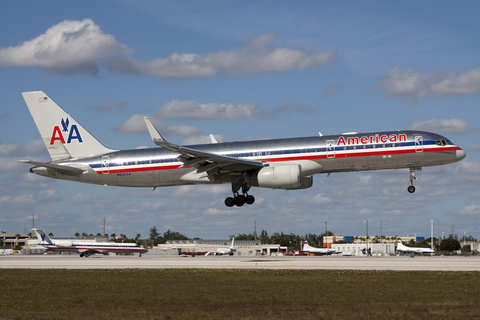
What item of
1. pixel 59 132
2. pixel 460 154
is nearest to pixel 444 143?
pixel 460 154

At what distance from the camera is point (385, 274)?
35.3 m

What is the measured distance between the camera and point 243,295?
1014 inches

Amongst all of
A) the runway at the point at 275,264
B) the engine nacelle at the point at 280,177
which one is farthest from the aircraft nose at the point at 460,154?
the engine nacelle at the point at 280,177

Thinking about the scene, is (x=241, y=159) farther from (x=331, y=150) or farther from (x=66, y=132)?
(x=66, y=132)

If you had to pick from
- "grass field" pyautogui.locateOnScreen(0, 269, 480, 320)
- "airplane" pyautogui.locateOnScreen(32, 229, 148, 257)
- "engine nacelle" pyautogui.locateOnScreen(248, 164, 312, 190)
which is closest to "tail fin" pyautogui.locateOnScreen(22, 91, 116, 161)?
"engine nacelle" pyautogui.locateOnScreen(248, 164, 312, 190)

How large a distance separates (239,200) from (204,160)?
575 centimetres

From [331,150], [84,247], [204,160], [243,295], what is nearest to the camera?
[243,295]

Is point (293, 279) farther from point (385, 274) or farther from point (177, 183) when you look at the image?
point (177, 183)

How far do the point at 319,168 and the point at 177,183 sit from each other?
12465 mm

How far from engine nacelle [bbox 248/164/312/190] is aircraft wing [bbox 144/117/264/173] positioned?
2.62ft

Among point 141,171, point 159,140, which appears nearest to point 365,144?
point 159,140

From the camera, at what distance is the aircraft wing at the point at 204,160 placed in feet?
138

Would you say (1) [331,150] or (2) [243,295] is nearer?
Result: (2) [243,295]

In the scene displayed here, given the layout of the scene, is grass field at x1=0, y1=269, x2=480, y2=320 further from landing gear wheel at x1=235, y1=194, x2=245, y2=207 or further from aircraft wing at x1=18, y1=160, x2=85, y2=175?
aircraft wing at x1=18, y1=160, x2=85, y2=175
